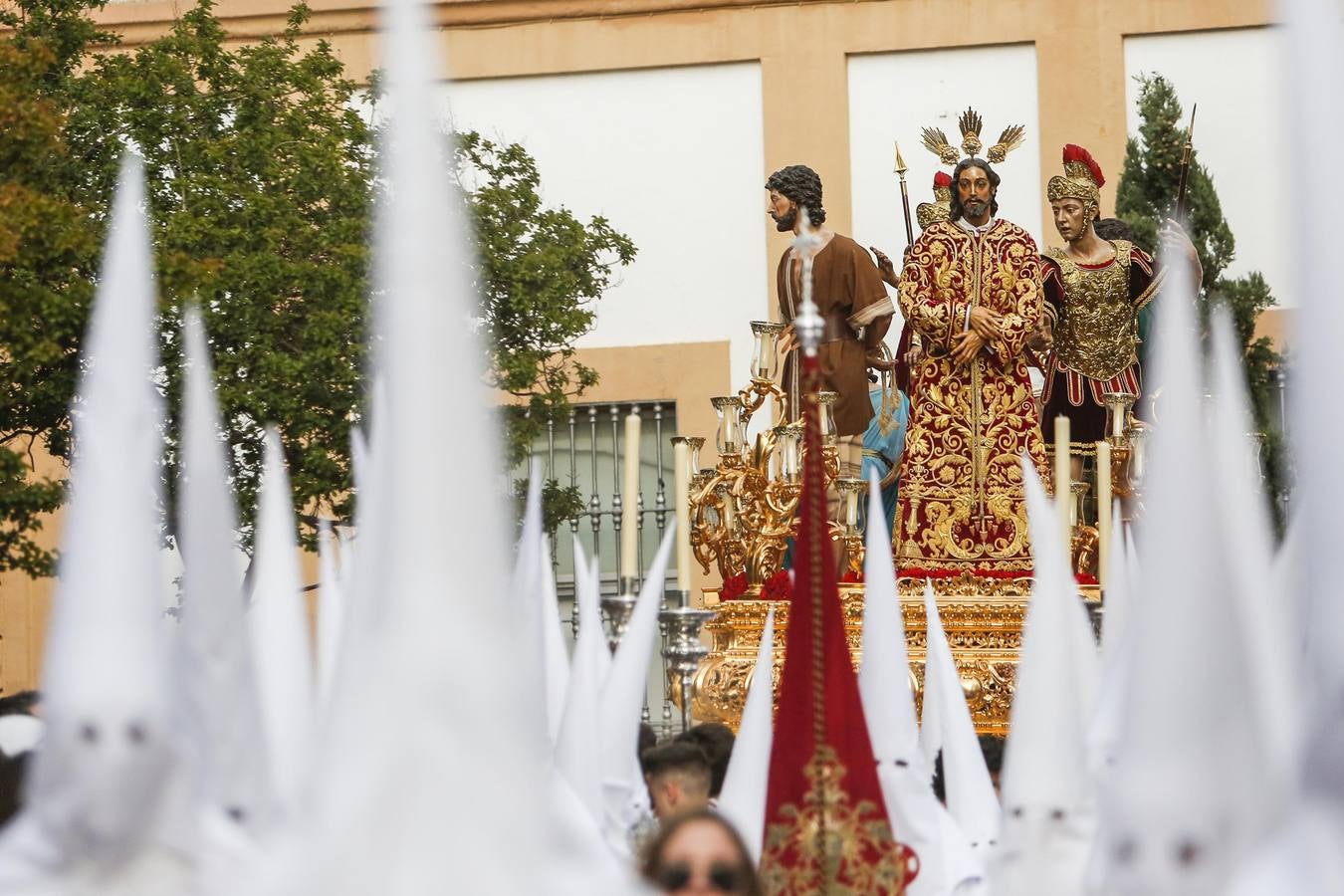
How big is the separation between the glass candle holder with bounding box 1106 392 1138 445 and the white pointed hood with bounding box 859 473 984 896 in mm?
4243

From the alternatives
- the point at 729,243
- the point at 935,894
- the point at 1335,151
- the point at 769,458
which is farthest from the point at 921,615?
the point at 729,243

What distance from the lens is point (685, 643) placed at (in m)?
8.64

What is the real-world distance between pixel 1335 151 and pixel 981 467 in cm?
655

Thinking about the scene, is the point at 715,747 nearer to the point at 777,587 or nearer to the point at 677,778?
the point at 677,778

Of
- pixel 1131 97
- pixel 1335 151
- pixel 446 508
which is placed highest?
pixel 1131 97

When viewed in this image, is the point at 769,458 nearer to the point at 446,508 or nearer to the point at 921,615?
the point at 921,615

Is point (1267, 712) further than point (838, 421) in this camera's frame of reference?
No

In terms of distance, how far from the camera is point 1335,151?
13.0ft

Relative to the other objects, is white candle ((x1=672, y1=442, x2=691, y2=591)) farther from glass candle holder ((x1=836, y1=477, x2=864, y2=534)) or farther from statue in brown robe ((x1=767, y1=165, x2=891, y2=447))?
statue in brown robe ((x1=767, y1=165, x2=891, y2=447))

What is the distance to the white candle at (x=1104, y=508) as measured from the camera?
29.0 feet

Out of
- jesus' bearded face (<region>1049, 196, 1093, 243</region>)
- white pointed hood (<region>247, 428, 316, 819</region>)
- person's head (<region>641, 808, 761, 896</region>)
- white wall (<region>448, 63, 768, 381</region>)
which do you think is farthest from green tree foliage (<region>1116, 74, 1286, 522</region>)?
person's head (<region>641, 808, 761, 896</region>)

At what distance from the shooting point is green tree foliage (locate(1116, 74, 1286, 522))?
16922mm

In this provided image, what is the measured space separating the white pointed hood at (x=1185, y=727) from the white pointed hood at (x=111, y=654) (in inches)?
64.4

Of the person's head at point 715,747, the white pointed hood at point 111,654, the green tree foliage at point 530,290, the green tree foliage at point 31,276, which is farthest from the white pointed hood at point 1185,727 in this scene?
the green tree foliage at point 530,290
